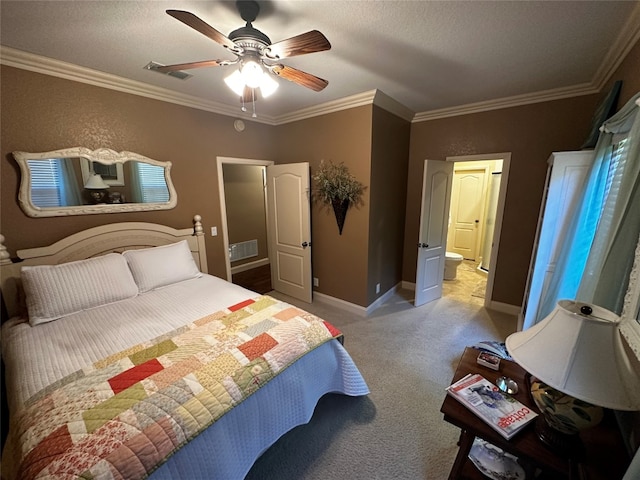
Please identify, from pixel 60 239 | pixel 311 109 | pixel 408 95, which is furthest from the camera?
pixel 311 109

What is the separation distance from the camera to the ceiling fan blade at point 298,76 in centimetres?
155

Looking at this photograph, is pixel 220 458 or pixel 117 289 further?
pixel 117 289

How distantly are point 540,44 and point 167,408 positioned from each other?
3.11 m

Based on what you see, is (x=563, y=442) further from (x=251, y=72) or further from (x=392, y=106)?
(x=392, y=106)

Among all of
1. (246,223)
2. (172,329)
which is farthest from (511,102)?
(246,223)

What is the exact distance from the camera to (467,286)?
4.09 meters

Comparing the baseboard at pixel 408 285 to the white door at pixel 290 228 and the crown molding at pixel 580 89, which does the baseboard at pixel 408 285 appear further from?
the crown molding at pixel 580 89

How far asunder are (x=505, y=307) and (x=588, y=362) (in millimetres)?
2880

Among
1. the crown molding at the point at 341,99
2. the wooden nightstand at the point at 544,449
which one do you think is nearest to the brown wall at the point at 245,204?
the crown molding at the point at 341,99

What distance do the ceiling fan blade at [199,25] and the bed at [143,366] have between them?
1.61m

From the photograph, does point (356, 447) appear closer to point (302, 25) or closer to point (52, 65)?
point (302, 25)

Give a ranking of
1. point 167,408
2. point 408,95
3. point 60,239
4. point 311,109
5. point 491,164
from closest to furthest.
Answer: point 167,408
point 60,239
point 408,95
point 311,109
point 491,164

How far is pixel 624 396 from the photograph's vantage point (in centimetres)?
77

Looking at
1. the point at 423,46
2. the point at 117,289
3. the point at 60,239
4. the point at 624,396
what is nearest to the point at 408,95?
the point at 423,46
